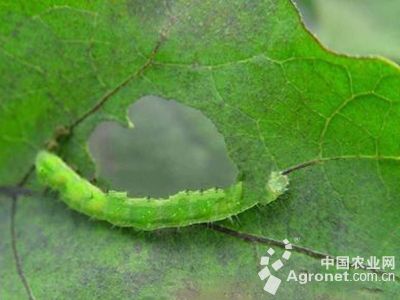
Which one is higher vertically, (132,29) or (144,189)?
(132,29)

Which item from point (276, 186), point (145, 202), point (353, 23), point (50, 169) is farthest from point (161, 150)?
point (353, 23)

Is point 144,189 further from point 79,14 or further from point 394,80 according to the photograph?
point 394,80

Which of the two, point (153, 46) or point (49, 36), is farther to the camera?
point (49, 36)

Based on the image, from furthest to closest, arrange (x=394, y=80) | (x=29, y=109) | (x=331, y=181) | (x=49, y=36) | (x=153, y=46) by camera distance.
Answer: (x=29, y=109)
(x=49, y=36)
(x=153, y=46)
(x=331, y=181)
(x=394, y=80)

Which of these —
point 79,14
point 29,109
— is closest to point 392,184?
point 79,14

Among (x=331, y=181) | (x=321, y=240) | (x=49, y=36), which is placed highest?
(x=49, y=36)

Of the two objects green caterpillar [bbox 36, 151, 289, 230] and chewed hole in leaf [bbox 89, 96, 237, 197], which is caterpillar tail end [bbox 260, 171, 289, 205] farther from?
chewed hole in leaf [bbox 89, 96, 237, 197]

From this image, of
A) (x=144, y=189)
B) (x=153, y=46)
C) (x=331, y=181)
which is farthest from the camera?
(x=144, y=189)

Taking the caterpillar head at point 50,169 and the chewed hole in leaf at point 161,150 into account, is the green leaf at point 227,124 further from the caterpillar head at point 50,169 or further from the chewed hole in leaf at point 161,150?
the chewed hole in leaf at point 161,150
